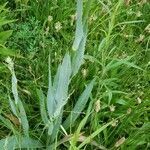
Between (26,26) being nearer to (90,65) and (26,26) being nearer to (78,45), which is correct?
(90,65)

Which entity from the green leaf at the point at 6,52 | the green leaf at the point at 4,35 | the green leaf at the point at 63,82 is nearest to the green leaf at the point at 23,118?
the green leaf at the point at 63,82

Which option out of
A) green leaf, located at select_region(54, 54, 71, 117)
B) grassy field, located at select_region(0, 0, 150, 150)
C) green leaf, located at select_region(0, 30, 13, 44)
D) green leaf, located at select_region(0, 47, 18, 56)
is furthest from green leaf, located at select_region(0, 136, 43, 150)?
green leaf, located at select_region(0, 30, 13, 44)

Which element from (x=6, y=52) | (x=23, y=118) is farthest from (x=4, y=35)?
(x=23, y=118)

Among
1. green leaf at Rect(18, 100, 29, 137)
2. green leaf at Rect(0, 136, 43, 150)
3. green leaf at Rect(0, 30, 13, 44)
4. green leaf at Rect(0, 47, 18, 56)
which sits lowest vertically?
green leaf at Rect(0, 136, 43, 150)

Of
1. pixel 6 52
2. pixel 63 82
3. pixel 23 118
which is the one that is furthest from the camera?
pixel 6 52

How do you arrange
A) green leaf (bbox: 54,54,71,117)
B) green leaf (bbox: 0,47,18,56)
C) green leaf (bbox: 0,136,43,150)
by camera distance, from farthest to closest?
green leaf (bbox: 0,47,18,56), green leaf (bbox: 0,136,43,150), green leaf (bbox: 54,54,71,117)

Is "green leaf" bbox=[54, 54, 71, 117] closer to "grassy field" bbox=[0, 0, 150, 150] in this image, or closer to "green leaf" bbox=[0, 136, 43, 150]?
"grassy field" bbox=[0, 0, 150, 150]

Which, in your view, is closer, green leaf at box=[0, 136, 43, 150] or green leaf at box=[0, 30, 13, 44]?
green leaf at box=[0, 136, 43, 150]

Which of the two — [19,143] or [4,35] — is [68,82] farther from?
[4,35]
